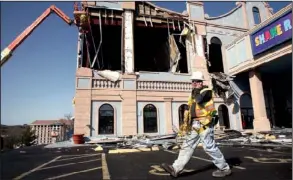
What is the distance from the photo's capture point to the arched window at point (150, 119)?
18.2 metres

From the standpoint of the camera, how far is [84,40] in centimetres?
1983

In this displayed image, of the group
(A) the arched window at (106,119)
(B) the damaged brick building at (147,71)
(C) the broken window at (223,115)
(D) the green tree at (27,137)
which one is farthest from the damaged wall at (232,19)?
(D) the green tree at (27,137)

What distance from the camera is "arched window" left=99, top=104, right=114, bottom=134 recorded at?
17.3 m

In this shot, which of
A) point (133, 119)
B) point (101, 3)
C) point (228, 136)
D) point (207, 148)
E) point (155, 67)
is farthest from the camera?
point (155, 67)

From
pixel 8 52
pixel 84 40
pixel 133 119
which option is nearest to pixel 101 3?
pixel 84 40

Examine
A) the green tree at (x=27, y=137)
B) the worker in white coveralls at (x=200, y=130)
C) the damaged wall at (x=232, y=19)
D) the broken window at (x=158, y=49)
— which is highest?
the damaged wall at (x=232, y=19)

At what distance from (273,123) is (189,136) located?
22.3 meters

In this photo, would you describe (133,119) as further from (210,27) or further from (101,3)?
(210,27)

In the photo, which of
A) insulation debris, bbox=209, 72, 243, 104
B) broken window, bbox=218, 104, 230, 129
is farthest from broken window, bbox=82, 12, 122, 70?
broken window, bbox=218, 104, 230, 129

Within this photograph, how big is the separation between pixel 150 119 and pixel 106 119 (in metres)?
3.71

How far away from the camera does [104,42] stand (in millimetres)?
24609

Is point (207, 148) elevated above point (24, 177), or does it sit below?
above

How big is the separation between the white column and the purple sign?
10.6m

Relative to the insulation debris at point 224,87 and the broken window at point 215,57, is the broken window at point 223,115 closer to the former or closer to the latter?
the insulation debris at point 224,87
